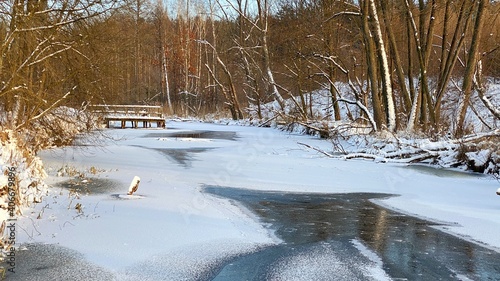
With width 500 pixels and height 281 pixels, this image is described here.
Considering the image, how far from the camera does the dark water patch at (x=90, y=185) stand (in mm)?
7364

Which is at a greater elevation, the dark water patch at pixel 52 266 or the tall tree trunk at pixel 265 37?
the tall tree trunk at pixel 265 37

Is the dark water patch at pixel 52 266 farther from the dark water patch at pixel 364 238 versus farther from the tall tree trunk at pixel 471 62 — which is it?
the tall tree trunk at pixel 471 62

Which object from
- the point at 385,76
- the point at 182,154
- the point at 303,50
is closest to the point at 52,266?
the point at 182,154

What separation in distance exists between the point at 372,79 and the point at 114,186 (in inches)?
418

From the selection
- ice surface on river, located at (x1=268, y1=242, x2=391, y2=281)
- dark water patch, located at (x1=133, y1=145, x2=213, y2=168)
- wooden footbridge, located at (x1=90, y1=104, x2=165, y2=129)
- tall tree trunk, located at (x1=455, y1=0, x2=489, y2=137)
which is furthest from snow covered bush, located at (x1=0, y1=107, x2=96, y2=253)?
wooden footbridge, located at (x1=90, y1=104, x2=165, y2=129)

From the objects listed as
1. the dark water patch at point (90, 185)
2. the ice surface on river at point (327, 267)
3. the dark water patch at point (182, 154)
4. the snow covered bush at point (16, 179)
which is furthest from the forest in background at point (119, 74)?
the ice surface on river at point (327, 267)

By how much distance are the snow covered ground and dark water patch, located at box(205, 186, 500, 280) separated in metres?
0.25

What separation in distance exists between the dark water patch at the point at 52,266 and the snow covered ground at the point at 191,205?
100 mm

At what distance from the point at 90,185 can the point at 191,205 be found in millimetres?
2120

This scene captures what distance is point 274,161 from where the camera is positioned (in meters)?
12.0

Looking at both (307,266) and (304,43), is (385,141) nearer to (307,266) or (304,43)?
(304,43)

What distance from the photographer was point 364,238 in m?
5.17

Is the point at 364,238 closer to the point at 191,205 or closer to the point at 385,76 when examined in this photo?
the point at 191,205

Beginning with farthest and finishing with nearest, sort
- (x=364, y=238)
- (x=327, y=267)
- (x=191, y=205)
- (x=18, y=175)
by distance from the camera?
(x=191, y=205) < (x=18, y=175) < (x=364, y=238) < (x=327, y=267)
